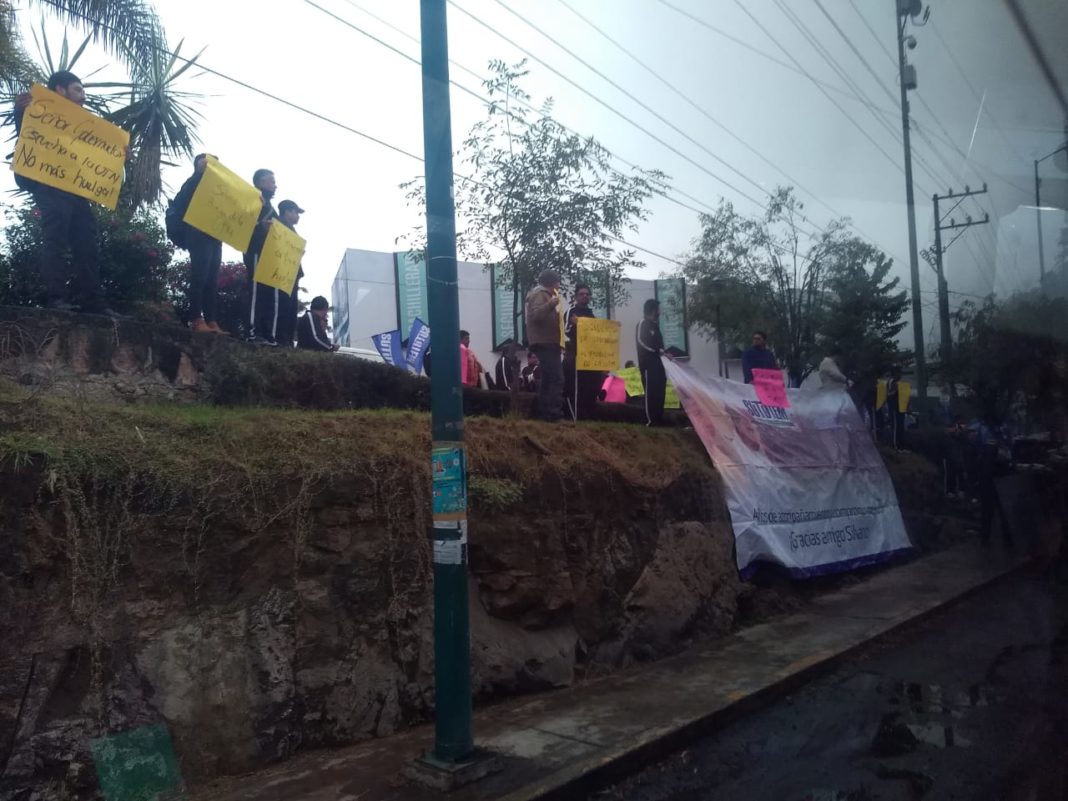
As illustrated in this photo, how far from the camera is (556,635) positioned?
23.8 ft

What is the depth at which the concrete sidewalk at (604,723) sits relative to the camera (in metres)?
5.05

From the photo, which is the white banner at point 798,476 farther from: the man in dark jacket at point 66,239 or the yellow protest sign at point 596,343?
the man in dark jacket at point 66,239

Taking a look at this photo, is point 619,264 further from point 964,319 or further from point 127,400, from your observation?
point 964,319

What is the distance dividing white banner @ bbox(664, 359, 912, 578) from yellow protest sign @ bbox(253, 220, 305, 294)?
4010 millimetres

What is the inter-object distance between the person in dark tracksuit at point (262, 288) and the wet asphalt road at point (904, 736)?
4931mm

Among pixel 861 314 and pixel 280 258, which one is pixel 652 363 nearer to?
pixel 280 258

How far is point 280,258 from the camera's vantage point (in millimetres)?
8180

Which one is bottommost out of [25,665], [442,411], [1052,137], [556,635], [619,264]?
[556,635]

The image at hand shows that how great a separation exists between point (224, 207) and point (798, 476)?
706 cm

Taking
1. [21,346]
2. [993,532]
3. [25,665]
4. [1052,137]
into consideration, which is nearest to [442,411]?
[25,665]

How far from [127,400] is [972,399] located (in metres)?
16.7

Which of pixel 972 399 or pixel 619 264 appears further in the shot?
pixel 972 399

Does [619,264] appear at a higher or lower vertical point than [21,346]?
higher

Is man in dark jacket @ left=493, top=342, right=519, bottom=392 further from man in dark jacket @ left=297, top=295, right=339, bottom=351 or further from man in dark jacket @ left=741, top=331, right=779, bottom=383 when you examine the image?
man in dark jacket @ left=741, top=331, right=779, bottom=383
